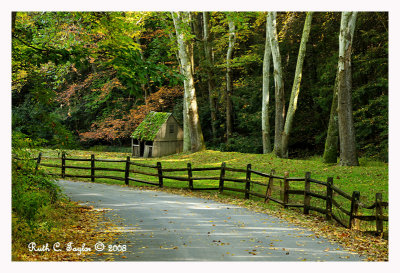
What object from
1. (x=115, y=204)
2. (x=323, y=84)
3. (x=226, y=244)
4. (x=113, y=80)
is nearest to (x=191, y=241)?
Answer: (x=226, y=244)

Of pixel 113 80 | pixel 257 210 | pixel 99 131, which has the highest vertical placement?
pixel 113 80

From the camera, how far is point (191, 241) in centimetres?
691

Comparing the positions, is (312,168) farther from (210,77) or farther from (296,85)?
(210,77)

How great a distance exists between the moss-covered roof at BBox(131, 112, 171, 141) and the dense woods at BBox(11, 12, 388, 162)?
6.12 ft

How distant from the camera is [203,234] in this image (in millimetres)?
7508

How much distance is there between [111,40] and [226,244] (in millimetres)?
5324

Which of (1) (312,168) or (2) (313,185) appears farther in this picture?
(1) (312,168)

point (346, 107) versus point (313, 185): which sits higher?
point (346, 107)

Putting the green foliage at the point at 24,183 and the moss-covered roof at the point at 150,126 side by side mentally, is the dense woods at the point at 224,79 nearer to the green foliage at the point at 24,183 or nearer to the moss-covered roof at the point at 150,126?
the green foliage at the point at 24,183

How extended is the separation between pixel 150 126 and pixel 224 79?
5968 millimetres

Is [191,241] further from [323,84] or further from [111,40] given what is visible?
[323,84]

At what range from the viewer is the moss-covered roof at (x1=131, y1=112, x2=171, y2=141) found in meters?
25.5

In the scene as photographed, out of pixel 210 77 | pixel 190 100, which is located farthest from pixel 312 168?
pixel 210 77

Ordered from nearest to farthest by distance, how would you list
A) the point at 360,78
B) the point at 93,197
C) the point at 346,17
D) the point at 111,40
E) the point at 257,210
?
1. the point at 111,40
2. the point at 257,210
3. the point at 93,197
4. the point at 346,17
5. the point at 360,78
